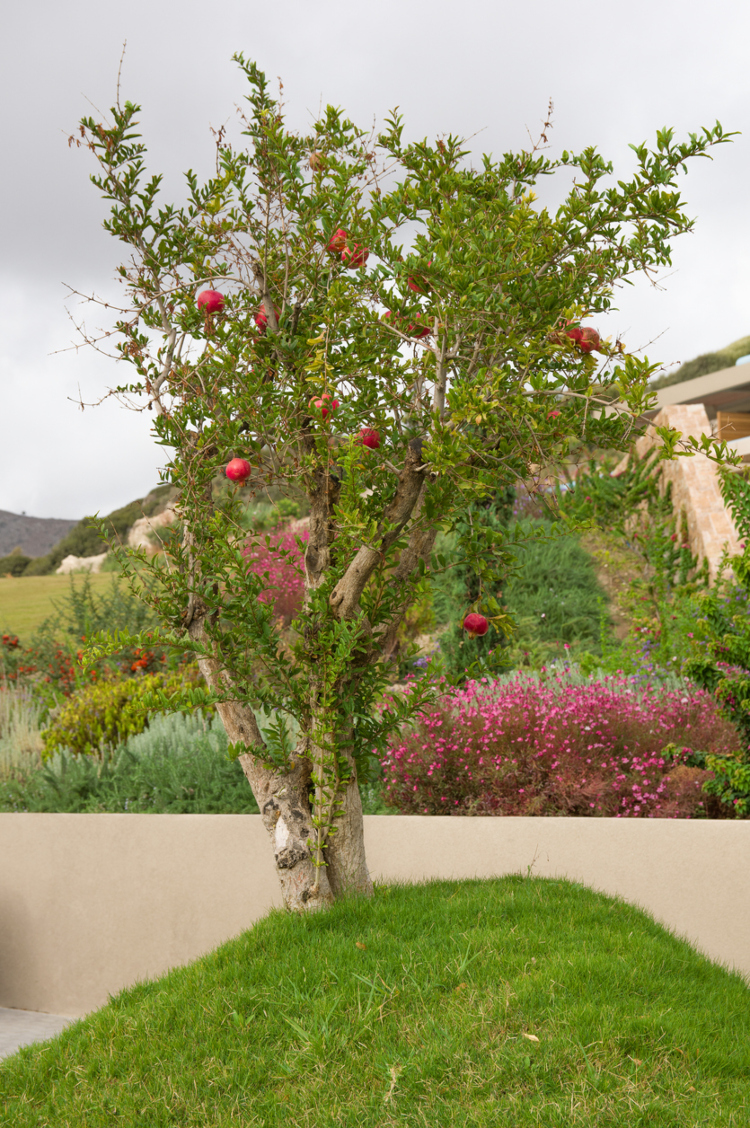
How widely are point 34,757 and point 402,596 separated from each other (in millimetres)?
4290

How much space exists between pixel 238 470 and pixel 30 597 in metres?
20.3

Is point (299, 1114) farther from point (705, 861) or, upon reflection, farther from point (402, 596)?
point (705, 861)

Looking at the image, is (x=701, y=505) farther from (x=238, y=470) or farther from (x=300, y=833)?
(x=238, y=470)

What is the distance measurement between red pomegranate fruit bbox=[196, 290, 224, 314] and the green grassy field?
44.6 ft

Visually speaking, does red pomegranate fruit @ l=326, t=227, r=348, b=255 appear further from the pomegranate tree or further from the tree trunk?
the tree trunk

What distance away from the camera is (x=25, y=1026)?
4172 mm

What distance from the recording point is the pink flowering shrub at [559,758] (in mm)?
4082

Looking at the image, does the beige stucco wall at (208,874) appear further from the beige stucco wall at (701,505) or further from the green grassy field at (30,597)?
the green grassy field at (30,597)

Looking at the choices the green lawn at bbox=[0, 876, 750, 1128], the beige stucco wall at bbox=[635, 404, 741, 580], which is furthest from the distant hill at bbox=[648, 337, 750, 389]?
the green lawn at bbox=[0, 876, 750, 1128]

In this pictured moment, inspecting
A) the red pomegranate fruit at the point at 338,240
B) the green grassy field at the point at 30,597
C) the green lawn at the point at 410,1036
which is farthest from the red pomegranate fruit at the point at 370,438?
the green grassy field at the point at 30,597

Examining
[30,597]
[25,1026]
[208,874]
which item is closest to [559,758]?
[208,874]

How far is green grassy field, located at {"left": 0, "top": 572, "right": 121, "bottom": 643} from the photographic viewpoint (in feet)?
56.3

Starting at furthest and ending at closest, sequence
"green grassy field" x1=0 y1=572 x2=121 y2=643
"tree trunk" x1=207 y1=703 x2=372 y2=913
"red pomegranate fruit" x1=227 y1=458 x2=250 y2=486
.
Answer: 1. "green grassy field" x1=0 y1=572 x2=121 y2=643
2. "tree trunk" x1=207 y1=703 x2=372 y2=913
3. "red pomegranate fruit" x1=227 y1=458 x2=250 y2=486

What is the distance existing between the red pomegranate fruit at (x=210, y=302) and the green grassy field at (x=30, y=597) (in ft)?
44.6
